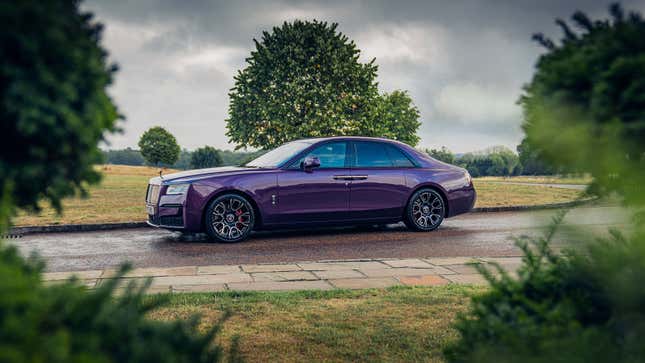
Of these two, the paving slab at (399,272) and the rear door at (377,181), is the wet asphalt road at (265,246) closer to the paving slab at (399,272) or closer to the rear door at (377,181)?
the rear door at (377,181)

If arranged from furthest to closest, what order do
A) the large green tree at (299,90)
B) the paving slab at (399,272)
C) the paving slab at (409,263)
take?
the large green tree at (299,90) < the paving slab at (409,263) < the paving slab at (399,272)

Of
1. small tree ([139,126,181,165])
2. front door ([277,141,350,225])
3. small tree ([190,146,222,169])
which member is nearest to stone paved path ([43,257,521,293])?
front door ([277,141,350,225])

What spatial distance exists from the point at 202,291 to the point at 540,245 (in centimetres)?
347

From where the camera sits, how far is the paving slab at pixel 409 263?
6.52m

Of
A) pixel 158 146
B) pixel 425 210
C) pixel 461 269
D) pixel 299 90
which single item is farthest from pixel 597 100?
pixel 158 146

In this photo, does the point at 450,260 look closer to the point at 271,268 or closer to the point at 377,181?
the point at 271,268

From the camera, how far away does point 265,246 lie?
27.5ft

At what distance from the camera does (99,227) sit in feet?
34.3

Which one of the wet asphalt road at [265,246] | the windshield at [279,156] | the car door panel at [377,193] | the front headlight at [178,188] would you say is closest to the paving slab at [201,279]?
the wet asphalt road at [265,246]

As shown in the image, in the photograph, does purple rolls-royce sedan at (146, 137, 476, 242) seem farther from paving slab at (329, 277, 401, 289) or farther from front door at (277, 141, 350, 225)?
paving slab at (329, 277, 401, 289)

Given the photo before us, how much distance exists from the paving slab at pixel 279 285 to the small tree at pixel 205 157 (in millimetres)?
53373

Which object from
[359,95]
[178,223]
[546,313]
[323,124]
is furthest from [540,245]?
[359,95]

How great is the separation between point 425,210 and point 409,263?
3.58 metres

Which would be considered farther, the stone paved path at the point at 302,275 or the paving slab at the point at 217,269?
the paving slab at the point at 217,269
